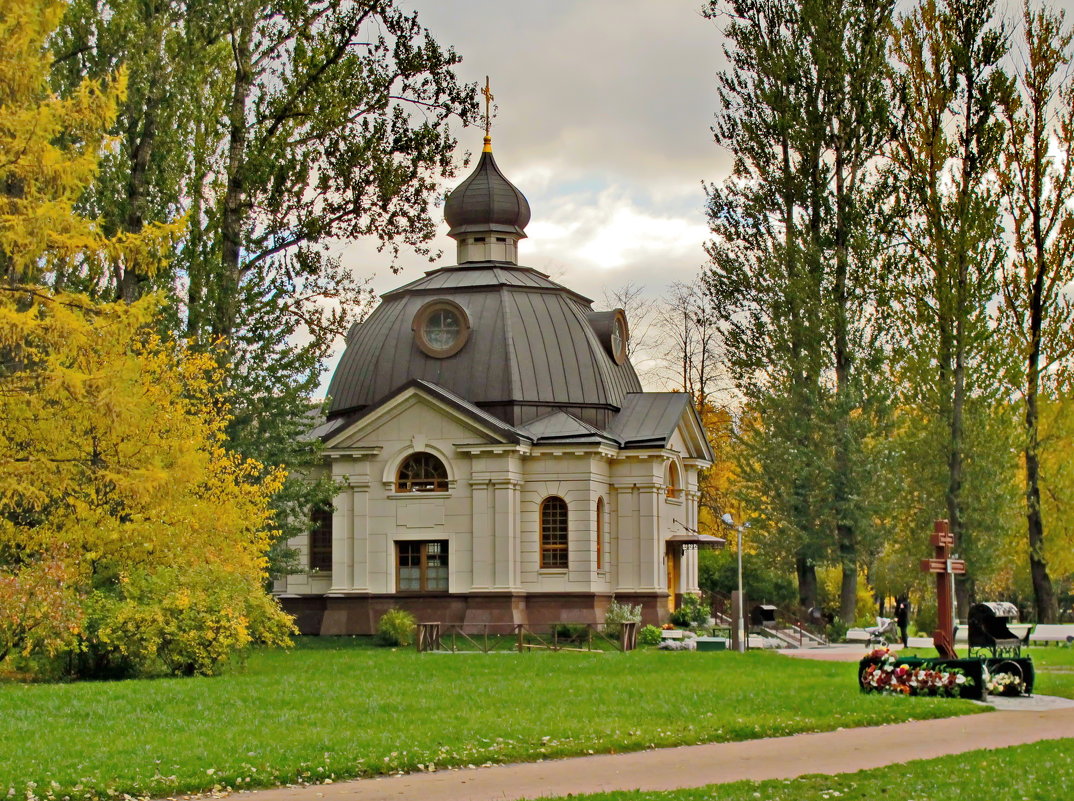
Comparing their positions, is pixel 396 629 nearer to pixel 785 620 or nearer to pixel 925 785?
pixel 785 620

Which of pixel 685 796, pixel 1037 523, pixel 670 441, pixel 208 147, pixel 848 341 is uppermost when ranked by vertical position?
pixel 208 147

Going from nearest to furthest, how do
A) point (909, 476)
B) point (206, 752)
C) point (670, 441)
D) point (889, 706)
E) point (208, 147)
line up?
point (206, 752)
point (889, 706)
point (208, 147)
point (909, 476)
point (670, 441)

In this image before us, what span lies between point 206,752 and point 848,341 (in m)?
28.2

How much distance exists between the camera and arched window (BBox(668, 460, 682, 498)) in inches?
1641

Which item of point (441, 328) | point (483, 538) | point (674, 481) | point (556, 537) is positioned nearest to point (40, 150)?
point (483, 538)

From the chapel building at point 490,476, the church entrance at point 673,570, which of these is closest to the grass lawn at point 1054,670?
the chapel building at point 490,476

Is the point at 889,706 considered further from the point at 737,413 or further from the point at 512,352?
the point at 737,413

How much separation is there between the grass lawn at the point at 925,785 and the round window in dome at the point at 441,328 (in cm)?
2708

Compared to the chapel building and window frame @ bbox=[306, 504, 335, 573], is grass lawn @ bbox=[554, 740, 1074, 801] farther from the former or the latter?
window frame @ bbox=[306, 504, 335, 573]

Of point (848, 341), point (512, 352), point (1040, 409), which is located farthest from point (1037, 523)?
point (512, 352)

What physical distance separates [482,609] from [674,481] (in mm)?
8107

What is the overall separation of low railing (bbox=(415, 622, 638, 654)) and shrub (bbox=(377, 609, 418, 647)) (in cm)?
85

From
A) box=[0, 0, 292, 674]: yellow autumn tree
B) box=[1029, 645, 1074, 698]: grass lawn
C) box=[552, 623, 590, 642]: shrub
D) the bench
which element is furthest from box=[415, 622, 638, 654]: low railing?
the bench

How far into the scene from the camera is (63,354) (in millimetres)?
20141
